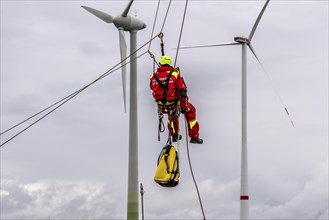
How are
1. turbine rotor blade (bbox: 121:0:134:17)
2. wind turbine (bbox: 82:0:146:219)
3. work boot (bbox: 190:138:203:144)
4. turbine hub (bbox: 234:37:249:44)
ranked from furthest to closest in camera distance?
turbine hub (bbox: 234:37:249:44) < wind turbine (bbox: 82:0:146:219) < turbine rotor blade (bbox: 121:0:134:17) < work boot (bbox: 190:138:203:144)

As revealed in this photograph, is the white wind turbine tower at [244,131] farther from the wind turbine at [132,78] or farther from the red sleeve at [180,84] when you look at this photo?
the red sleeve at [180,84]

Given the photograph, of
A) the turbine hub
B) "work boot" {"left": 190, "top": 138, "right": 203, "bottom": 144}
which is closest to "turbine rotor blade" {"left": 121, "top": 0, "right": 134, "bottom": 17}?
the turbine hub

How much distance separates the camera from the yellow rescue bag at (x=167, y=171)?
90.0ft

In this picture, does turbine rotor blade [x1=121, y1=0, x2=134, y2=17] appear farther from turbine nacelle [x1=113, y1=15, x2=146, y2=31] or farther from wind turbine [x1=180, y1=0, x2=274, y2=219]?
wind turbine [x1=180, y1=0, x2=274, y2=219]

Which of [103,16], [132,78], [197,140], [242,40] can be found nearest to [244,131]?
[242,40]

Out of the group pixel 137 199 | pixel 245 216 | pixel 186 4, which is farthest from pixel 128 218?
pixel 186 4

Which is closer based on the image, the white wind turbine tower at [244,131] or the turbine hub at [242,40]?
the white wind turbine tower at [244,131]

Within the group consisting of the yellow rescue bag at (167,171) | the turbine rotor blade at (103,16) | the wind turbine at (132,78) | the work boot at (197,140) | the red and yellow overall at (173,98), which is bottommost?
the yellow rescue bag at (167,171)

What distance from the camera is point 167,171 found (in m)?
27.5

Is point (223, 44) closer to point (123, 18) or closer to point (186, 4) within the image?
point (123, 18)

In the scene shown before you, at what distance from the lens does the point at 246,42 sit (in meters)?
48.5

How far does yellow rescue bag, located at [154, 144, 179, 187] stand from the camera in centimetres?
2742

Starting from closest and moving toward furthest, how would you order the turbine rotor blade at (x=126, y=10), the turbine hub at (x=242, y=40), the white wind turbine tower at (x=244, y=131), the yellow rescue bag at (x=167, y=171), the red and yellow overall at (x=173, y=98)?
the yellow rescue bag at (x=167, y=171), the red and yellow overall at (x=173, y=98), the turbine rotor blade at (x=126, y=10), the white wind turbine tower at (x=244, y=131), the turbine hub at (x=242, y=40)

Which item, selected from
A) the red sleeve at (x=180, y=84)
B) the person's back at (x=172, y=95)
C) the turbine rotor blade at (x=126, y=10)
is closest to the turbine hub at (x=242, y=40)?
the turbine rotor blade at (x=126, y=10)
